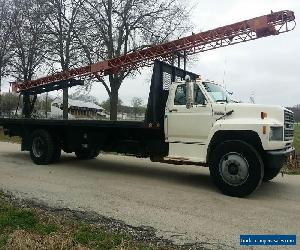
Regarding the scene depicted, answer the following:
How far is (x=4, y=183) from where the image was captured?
861 centimetres

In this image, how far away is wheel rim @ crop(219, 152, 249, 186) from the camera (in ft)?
25.4

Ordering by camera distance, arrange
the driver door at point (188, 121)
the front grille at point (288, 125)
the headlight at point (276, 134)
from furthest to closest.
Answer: the driver door at point (188, 121) < the front grille at point (288, 125) < the headlight at point (276, 134)

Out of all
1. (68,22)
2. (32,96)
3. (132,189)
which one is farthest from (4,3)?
(132,189)

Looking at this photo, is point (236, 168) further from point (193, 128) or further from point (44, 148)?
point (44, 148)

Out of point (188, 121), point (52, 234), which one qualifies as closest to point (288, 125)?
point (188, 121)

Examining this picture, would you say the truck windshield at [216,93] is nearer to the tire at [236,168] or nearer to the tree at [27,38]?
the tire at [236,168]

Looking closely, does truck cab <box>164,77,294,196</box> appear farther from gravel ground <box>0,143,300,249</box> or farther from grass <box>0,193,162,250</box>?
grass <box>0,193,162,250</box>

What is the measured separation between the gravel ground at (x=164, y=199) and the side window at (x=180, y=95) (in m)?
1.82

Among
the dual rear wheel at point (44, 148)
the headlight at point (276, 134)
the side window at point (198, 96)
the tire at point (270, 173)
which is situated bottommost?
the tire at point (270, 173)

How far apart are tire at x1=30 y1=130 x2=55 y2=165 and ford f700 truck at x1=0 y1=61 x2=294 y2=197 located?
0.14 ft

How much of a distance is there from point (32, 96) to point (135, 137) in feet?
22.3

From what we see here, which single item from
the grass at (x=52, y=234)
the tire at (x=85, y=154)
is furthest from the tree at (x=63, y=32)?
the grass at (x=52, y=234)

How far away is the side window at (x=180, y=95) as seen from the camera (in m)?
9.03

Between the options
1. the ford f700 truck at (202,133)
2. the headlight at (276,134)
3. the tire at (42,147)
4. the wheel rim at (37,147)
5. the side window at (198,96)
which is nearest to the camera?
the headlight at (276,134)
